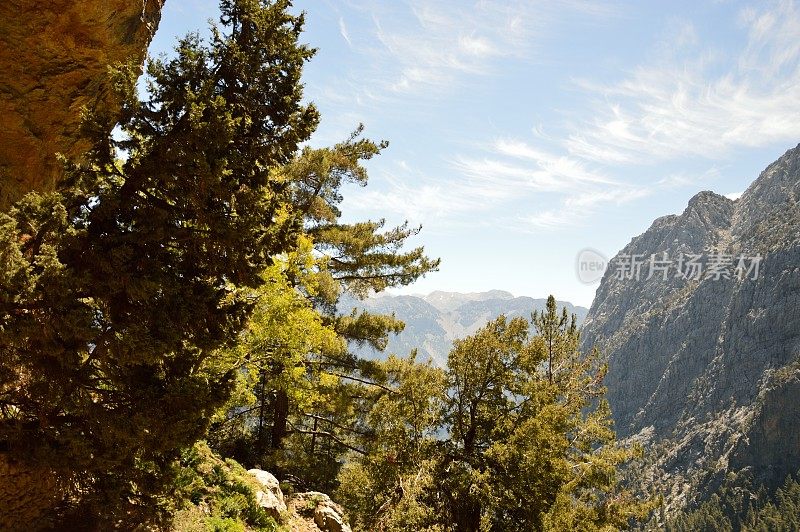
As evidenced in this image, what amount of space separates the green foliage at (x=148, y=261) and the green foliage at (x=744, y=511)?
16603 centimetres

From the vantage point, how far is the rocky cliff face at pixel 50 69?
29.7 ft

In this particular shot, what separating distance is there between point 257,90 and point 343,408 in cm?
1593

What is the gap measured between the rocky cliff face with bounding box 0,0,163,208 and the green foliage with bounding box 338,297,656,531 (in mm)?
11462

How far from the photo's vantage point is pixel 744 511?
6142 inches

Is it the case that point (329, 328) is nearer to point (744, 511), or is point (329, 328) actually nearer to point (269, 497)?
point (269, 497)

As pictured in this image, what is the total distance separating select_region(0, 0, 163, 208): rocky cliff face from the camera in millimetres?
9062

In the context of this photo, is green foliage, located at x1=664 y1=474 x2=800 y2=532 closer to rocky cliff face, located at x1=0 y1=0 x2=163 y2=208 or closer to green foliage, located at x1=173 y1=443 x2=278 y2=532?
Answer: green foliage, located at x1=173 y1=443 x2=278 y2=532

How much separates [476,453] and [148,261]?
11.7 meters

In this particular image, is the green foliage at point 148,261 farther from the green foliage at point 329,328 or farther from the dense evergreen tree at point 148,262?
the green foliage at point 329,328

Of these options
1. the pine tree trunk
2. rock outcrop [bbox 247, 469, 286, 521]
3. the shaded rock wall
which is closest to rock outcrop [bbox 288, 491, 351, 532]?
rock outcrop [bbox 247, 469, 286, 521]

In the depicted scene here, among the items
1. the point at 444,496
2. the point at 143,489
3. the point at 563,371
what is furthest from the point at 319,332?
the point at 563,371

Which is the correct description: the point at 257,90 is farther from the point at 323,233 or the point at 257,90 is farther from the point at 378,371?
the point at 378,371

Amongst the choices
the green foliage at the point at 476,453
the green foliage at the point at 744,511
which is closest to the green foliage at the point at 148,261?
the green foliage at the point at 476,453

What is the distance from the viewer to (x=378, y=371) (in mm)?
22203
